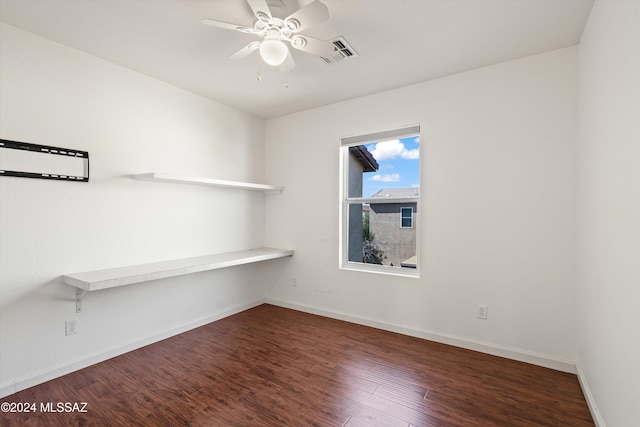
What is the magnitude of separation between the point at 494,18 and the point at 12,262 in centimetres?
384

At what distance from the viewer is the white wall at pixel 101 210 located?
2215mm

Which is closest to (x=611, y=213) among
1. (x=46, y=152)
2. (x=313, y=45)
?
(x=313, y=45)

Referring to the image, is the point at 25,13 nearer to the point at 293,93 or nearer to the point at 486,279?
the point at 293,93

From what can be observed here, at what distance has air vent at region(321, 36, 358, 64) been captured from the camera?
7.28ft

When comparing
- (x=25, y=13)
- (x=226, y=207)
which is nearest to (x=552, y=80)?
(x=226, y=207)

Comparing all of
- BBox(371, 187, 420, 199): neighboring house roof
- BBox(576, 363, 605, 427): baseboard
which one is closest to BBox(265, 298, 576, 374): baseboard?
BBox(576, 363, 605, 427): baseboard

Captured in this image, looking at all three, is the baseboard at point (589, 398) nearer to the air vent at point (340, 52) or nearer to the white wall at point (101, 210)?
the air vent at point (340, 52)

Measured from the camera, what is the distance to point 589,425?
5.96 ft

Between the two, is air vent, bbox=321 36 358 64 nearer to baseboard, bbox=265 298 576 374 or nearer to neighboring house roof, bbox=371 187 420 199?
neighboring house roof, bbox=371 187 420 199

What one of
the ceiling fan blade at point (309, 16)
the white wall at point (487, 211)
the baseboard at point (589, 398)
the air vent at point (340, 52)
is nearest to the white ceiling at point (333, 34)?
the air vent at point (340, 52)

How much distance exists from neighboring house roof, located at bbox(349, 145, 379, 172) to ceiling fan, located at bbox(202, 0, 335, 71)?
5.11 ft

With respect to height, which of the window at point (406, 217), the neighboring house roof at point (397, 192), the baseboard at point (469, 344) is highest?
the neighboring house roof at point (397, 192)

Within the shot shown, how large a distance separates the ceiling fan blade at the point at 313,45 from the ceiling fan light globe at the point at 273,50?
0.15 m

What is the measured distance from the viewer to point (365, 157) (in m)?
3.62
